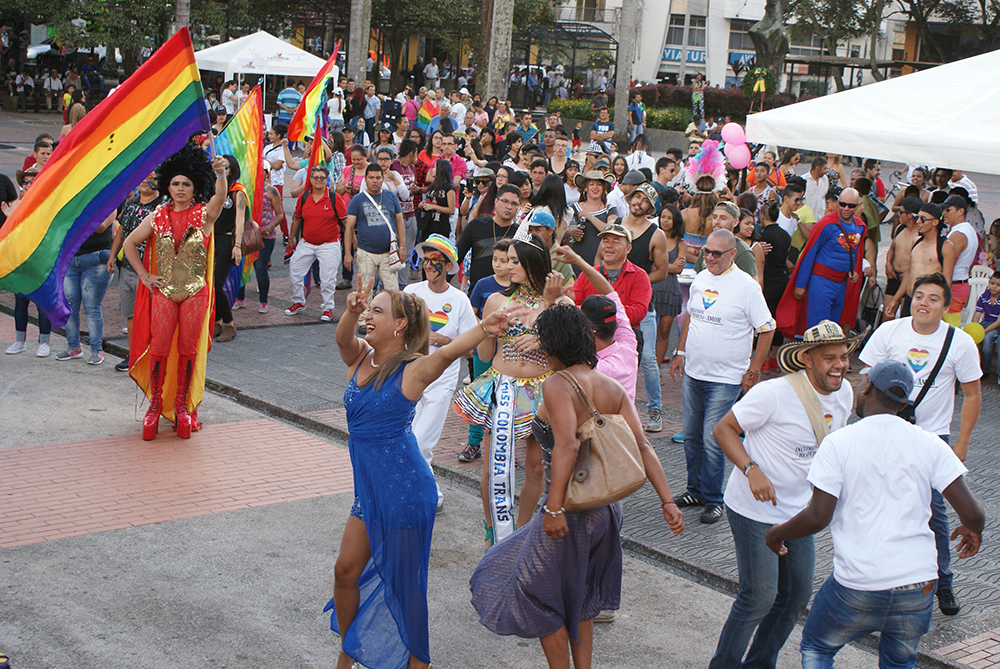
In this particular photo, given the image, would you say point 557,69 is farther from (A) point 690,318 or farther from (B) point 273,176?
(A) point 690,318

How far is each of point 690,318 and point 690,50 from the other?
208 ft

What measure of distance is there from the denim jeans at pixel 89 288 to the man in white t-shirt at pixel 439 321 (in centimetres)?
428

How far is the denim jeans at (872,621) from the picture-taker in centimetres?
365

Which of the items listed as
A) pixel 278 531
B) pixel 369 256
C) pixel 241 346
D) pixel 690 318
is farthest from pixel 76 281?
pixel 690 318

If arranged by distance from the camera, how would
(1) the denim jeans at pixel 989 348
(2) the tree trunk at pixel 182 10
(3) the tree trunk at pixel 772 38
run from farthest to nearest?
(3) the tree trunk at pixel 772 38 → (2) the tree trunk at pixel 182 10 → (1) the denim jeans at pixel 989 348

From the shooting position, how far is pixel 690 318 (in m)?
6.66

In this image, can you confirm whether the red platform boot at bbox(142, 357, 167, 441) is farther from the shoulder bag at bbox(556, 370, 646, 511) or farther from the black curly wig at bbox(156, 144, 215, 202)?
the shoulder bag at bbox(556, 370, 646, 511)

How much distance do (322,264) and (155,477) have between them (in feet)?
16.9

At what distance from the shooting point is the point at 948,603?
5.31 meters

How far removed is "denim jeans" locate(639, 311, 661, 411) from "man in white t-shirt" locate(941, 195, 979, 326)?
11.6 feet

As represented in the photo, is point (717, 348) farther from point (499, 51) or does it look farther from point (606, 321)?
point (499, 51)

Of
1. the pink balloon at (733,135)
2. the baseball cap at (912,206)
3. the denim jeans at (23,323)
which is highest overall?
the pink balloon at (733,135)

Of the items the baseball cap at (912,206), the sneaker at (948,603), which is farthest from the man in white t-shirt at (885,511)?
the baseball cap at (912,206)

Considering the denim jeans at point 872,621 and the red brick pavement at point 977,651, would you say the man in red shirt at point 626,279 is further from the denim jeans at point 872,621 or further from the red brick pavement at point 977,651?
the denim jeans at point 872,621
